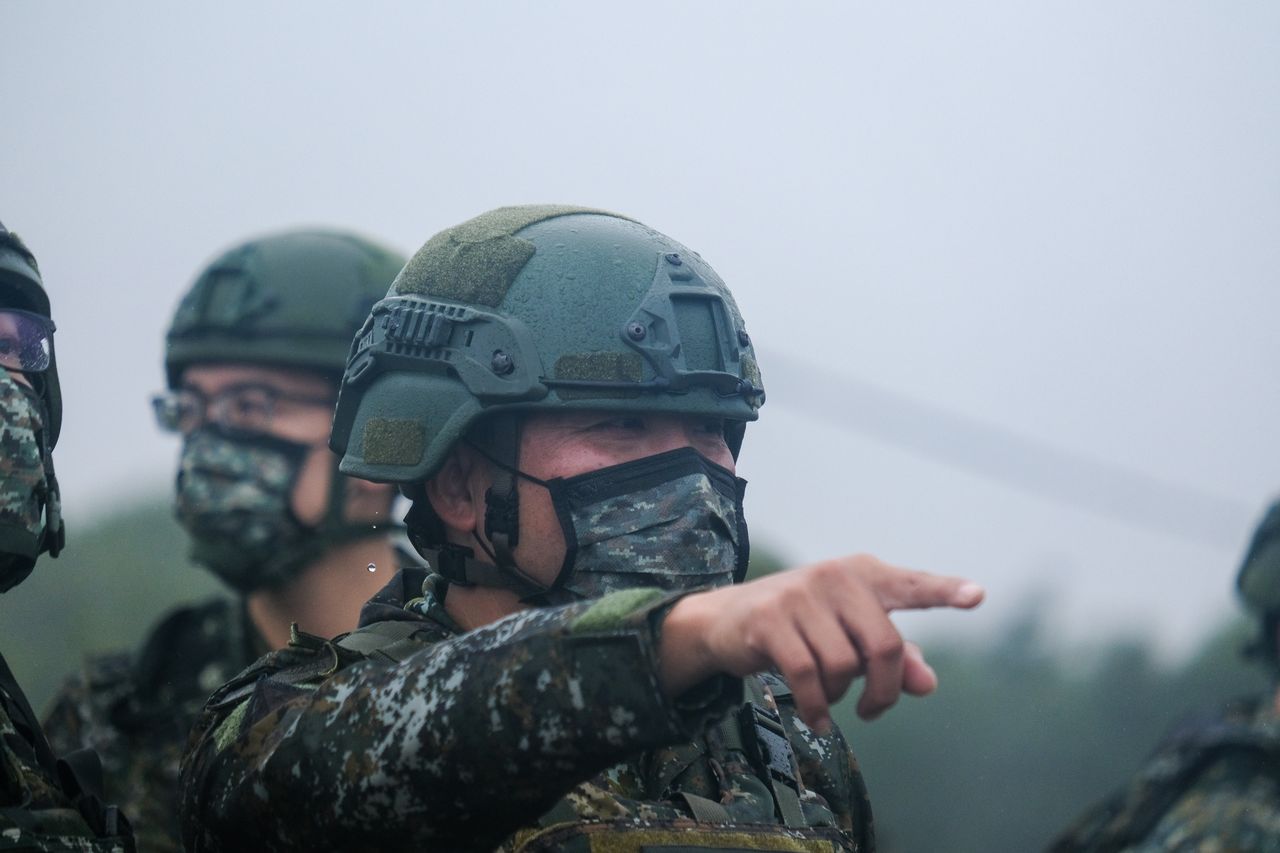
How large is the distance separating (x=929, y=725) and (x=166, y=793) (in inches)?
368

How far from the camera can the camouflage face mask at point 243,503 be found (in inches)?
258

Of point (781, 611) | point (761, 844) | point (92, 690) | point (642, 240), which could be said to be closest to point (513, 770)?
point (781, 611)

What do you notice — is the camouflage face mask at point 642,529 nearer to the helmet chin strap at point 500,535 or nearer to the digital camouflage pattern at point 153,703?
the helmet chin strap at point 500,535

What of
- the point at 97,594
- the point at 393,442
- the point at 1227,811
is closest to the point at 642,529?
the point at 393,442

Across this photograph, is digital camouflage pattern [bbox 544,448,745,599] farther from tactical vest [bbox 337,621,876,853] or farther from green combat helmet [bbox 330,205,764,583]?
tactical vest [bbox 337,621,876,853]

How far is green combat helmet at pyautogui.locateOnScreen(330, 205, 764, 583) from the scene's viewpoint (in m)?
3.51

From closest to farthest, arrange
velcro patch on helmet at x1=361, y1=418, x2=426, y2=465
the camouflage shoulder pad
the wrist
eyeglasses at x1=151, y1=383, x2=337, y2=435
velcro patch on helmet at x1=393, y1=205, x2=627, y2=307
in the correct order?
1. the wrist
2. the camouflage shoulder pad
3. velcro patch on helmet at x1=361, y1=418, x2=426, y2=465
4. velcro patch on helmet at x1=393, y1=205, x2=627, y2=307
5. eyeglasses at x1=151, y1=383, x2=337, y2=435

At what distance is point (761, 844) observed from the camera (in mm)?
3045

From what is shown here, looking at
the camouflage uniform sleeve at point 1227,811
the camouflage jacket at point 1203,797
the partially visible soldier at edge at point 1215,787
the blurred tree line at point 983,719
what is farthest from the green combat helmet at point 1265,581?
the blurred tree line at point 983,719

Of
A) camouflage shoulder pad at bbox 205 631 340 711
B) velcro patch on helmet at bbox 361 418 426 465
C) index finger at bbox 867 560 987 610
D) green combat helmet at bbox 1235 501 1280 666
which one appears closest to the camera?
index finger at bbox 867 560 987 610

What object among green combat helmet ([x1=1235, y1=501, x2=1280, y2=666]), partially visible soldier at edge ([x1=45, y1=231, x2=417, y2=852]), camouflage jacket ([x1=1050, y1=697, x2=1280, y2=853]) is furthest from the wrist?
green combat helmet ([x1=1235, y1=501, x2=1280, y2=666])

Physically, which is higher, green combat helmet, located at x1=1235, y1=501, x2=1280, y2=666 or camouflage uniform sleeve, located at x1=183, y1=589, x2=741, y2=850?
camouflage uniform sleeve, located at x1=183, y1=589, x2=741, y2=850

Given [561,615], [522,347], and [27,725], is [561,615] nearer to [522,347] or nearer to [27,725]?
[522,347]

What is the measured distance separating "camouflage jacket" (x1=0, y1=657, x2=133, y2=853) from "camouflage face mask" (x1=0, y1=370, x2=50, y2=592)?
30 centimetres
